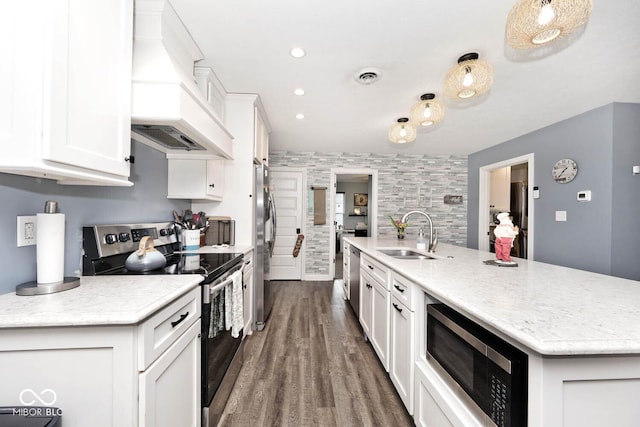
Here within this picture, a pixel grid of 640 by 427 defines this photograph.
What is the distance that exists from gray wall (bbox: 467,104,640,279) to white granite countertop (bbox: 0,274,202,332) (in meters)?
3.99

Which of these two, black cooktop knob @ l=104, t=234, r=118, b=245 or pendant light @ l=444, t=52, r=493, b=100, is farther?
pendant light @ l=444, t=52, r=493, b=100

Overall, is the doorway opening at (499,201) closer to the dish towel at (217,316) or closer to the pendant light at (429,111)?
the pendant light at (429,111)

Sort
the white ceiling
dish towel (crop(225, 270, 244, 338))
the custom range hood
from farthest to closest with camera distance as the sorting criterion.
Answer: dish towel (crop(225, 270, 244, 338))
the white ceiling
the custom range hood

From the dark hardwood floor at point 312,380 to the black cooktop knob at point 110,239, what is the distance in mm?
1202

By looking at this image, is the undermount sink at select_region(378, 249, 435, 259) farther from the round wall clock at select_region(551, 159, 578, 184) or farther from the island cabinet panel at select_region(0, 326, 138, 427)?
the round wall clock at select_region(551, 159, 578, 184)

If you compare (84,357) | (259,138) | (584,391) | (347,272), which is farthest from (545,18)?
(347,272)

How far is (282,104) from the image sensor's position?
116 inches

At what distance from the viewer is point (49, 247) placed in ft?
3.47

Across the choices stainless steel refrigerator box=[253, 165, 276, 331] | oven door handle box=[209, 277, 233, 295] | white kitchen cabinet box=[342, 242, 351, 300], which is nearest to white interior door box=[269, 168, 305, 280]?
white kitchen cabinet box=[342, 242, 351, 300]

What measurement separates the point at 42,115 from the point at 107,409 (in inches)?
37.6

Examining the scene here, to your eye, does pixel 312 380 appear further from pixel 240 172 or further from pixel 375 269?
pixel 240 172

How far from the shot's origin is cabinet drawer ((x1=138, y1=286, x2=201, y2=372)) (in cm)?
90

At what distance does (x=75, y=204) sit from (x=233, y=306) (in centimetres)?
103

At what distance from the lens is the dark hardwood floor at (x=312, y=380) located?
161cm
